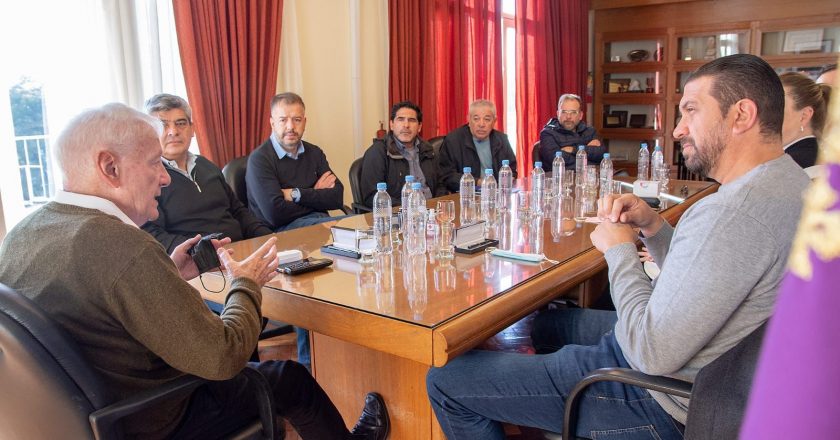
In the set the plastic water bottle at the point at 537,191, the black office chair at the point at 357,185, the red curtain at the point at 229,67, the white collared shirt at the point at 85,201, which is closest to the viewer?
the white collared shirt at the point at 85,201

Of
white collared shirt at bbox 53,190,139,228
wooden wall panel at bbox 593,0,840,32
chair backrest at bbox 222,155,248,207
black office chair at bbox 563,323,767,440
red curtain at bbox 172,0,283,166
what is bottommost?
black office chair at bbox 563,323,767,440

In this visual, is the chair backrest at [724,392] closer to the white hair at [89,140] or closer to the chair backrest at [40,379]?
the chair backrest at [40,379]

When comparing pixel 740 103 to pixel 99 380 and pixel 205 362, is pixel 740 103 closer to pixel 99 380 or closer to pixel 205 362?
pixel 205 362

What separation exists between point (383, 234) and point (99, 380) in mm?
1069

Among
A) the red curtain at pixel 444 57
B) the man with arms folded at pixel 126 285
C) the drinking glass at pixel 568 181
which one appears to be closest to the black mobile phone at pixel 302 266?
the man with arms folded at pixel 126 285

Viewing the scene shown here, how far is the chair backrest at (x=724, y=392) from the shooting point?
98 centimetres

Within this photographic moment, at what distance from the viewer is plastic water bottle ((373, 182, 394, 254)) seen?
1.99m

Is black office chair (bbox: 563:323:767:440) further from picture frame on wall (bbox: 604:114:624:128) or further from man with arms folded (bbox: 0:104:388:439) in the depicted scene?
picture frame on wall (bbox: 604:114:624:128)

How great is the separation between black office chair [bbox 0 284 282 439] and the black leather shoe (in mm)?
766

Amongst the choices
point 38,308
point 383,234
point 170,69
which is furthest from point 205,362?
point 170,69

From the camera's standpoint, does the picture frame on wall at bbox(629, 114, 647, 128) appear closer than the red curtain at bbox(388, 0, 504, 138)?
No

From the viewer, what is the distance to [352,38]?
4648mm

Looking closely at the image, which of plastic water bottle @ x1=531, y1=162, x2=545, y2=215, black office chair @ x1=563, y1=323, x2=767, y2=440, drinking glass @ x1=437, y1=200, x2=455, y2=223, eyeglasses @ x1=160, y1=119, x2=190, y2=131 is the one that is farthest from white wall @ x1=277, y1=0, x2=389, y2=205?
black office chair @ x1=563, y1=323, x2=767, y2=440

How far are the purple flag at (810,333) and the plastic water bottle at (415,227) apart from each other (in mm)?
1681
